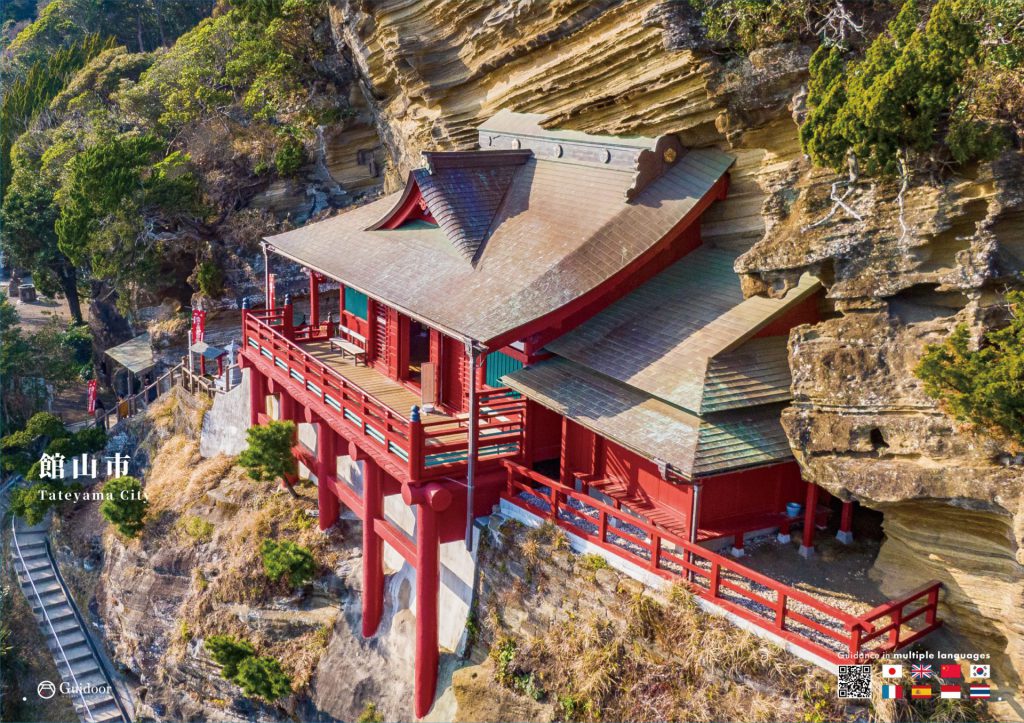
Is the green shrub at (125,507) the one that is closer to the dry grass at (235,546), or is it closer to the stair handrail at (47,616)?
the dry grass at (235,546)

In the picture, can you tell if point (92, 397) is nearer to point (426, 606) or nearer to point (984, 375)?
point (426, 606)

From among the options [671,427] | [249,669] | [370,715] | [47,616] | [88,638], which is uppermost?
[671,427]

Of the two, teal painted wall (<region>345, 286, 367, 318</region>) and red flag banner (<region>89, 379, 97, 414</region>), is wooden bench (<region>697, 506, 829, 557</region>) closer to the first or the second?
teal painted wall (<region>345, 286, 367, 318</region>)

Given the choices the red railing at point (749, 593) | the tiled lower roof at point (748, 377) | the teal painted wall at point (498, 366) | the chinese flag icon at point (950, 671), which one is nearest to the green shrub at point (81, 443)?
the teal painted wall at point (498, 366)

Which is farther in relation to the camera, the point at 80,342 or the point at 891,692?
the point at 80,342

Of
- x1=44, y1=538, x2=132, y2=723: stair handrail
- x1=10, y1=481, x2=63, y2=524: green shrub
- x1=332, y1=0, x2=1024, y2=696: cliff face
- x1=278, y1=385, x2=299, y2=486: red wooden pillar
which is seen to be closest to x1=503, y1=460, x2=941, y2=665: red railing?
x1=332, y1=0, x2=1024, y2=696: cliff face

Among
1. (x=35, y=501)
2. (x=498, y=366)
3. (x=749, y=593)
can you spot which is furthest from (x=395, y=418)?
(x=35, y=501)
